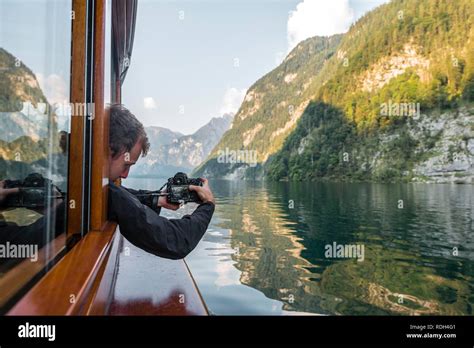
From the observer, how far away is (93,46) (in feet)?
4.35

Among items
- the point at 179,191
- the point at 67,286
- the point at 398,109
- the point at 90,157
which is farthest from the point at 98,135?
the point at 398,109

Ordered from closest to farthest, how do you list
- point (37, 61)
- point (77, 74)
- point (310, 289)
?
point (37, 61) → point (77, 74) → point (310, 289)

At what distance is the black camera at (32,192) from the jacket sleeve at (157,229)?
0.78ft

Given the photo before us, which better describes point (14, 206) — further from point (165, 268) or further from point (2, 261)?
point (165, 268)

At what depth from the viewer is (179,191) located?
145 centimetres

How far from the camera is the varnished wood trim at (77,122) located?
4.05 ft

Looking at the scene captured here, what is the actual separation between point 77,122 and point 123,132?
0.93ft

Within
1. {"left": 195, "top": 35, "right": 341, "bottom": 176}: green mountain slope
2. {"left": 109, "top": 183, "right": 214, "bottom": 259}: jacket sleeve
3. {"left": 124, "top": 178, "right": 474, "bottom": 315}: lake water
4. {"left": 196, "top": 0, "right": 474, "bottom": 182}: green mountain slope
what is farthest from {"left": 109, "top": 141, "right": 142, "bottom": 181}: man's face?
{"left": 195, "top": 35, "right": 341, "bottom": 176}: green mountain slope

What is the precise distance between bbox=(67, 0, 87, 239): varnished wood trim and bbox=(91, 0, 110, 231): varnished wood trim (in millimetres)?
61

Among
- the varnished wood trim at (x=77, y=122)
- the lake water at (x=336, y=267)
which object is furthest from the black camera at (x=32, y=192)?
the lake water at (x=336, y=267)

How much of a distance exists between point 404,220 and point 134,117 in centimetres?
1532

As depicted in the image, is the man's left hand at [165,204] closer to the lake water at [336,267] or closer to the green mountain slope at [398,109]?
the lake water at [336,267]

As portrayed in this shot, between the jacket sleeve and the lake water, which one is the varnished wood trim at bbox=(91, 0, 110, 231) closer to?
the jacket sleeve

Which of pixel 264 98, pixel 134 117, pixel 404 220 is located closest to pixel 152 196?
pixel 134 117
